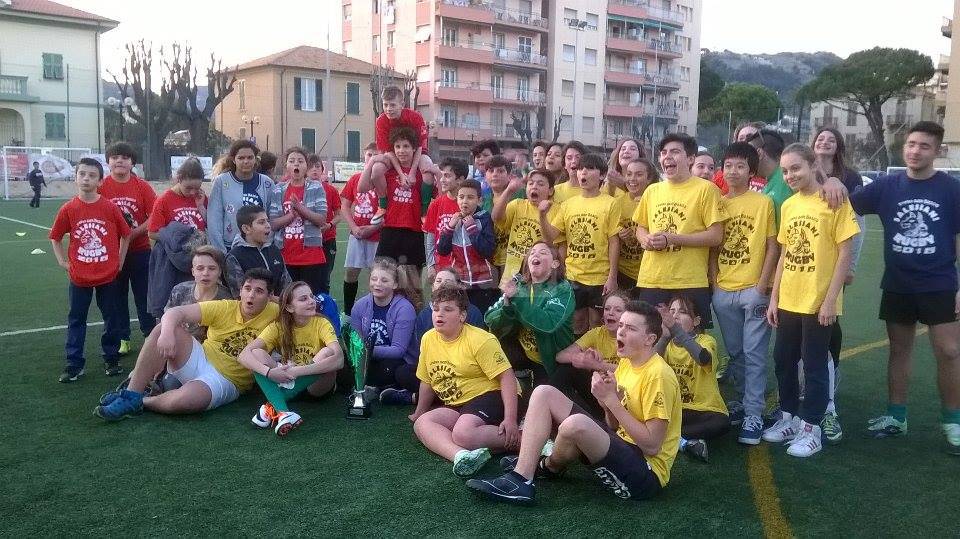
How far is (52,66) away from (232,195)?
1637 inches

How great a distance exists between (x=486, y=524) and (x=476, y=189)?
2922mm

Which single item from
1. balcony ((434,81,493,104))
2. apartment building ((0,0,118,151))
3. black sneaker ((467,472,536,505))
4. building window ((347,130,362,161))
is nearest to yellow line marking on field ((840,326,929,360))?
black sneaker ((467,472,536,505))

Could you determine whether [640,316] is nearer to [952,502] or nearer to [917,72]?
[952,502]

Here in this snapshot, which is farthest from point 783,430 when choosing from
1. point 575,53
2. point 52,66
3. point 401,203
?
point 575,53

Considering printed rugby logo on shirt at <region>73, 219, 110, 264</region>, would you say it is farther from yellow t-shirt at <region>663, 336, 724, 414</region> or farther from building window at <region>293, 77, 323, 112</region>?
building window at <region>293, 77, 323, 112</region>

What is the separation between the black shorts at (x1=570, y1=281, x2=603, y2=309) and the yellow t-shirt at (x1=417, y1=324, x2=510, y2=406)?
112 centimetres

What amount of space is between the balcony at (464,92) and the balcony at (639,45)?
12794 millimetres

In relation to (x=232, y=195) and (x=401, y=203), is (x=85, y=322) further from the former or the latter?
(x=401, y=203)

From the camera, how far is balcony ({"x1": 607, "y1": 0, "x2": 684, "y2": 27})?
58031 mm

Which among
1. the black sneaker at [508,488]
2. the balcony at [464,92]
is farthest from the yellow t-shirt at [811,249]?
the balcony at [464,92]

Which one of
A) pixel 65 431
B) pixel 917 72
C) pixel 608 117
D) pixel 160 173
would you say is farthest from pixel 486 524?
pixel 917 72

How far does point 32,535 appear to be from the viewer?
324cm

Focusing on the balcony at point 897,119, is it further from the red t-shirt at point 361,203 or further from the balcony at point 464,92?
the red t-shirt at point 361,203

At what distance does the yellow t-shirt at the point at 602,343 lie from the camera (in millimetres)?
4727
